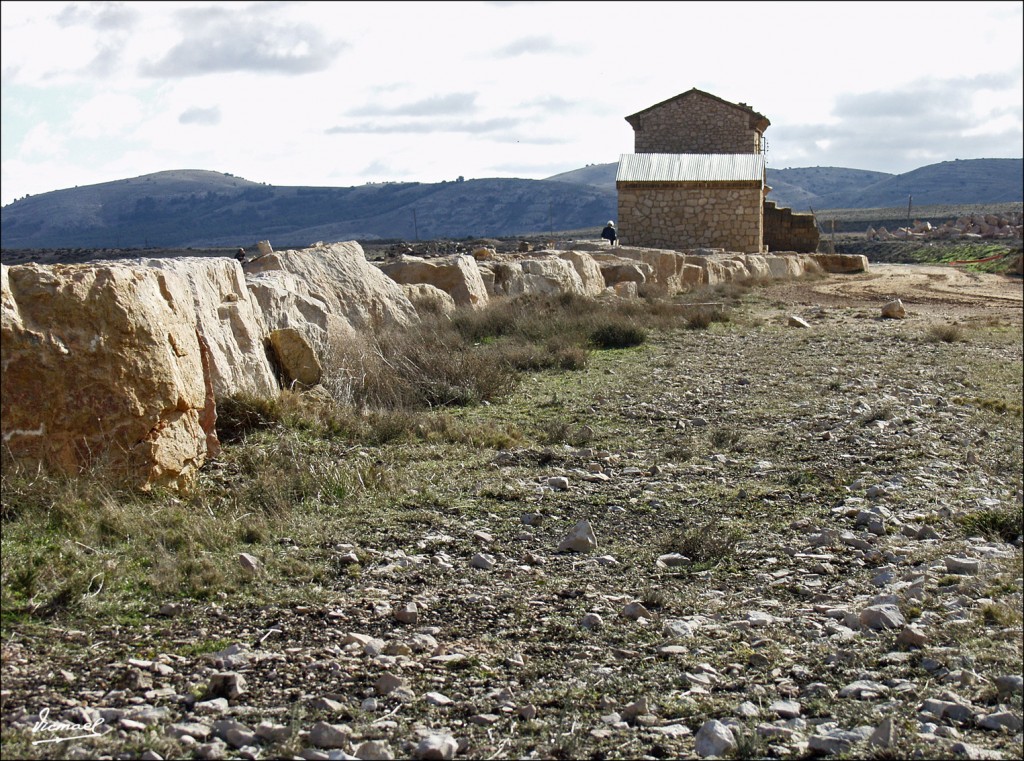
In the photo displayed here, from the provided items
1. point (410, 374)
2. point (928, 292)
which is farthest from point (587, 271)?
point (410, 374)

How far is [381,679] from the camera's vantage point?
135 inches

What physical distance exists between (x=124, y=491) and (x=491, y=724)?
2592 mm

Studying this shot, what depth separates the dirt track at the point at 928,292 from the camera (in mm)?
18156

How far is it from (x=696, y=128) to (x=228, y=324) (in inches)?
1099

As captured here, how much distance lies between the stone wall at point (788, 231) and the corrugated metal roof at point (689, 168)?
5.03 m

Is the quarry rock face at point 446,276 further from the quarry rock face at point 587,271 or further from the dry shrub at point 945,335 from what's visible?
the dry shrub at point 945,335

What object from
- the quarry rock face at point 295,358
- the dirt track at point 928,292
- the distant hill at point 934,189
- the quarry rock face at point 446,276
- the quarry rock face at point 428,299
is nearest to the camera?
the quarry rock face at point 295,358

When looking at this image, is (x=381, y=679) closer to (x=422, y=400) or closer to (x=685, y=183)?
(x=422, y=400)

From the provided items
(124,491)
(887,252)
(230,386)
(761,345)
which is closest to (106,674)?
(124,491)

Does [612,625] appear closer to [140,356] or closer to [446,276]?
[140,356]

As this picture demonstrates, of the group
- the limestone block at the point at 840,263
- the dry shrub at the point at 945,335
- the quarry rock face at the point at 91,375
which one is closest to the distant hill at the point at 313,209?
the limestone block at the point at 840,263

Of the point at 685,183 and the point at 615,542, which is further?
the point at 685,183

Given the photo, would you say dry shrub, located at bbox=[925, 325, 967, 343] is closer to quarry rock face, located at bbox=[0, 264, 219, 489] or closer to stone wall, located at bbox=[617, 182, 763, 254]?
quarry rock face, located at bbox=[0, 264, 219, 489]

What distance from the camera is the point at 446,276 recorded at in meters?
13.6
